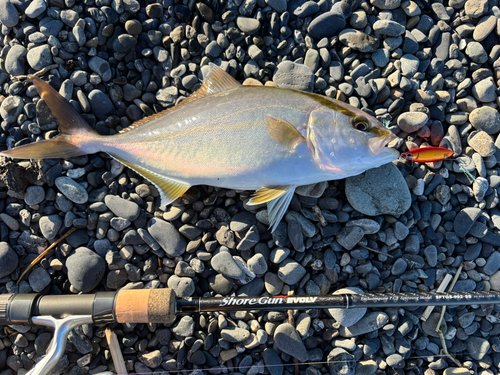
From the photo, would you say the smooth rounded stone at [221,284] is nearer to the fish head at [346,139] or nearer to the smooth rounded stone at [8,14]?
the fish head at [346,139]

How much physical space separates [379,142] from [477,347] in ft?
7.01

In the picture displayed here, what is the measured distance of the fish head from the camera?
2.51 metres

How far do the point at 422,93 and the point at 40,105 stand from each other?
3375 millimetres

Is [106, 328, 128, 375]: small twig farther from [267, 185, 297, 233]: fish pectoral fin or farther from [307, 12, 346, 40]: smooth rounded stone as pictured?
[307, 12, 346, 40]: smooth rounded stone

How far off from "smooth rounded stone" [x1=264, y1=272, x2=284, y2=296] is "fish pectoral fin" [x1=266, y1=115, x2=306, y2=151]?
1103mm

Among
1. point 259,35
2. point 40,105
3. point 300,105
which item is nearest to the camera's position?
point 300,105

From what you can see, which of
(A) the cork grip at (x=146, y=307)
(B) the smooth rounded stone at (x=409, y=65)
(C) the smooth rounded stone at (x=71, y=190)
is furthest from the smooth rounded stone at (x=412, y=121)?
(C) the smooth rounded stone at (x=71, y=190)

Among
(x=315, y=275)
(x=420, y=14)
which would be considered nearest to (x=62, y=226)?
(x=315, y=275)

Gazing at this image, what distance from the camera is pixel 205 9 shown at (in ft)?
9.93

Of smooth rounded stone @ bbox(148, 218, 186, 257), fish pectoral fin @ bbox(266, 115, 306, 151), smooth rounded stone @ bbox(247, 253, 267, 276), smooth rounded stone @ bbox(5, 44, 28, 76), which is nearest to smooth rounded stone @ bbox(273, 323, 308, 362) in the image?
smooth rounded stone @ bbox(247, 253, 267, 276)

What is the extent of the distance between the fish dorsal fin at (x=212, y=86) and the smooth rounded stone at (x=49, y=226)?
0.95 metres

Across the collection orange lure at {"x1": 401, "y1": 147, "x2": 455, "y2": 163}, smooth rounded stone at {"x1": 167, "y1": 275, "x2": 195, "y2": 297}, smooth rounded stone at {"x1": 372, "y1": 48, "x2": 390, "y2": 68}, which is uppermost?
smooth rounded stone at {"x1": 372, "y1": 48, "x2": 390, "y2": 68}

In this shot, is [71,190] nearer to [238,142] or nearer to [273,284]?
[238,142]

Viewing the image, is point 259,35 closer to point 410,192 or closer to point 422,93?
point 422,93
